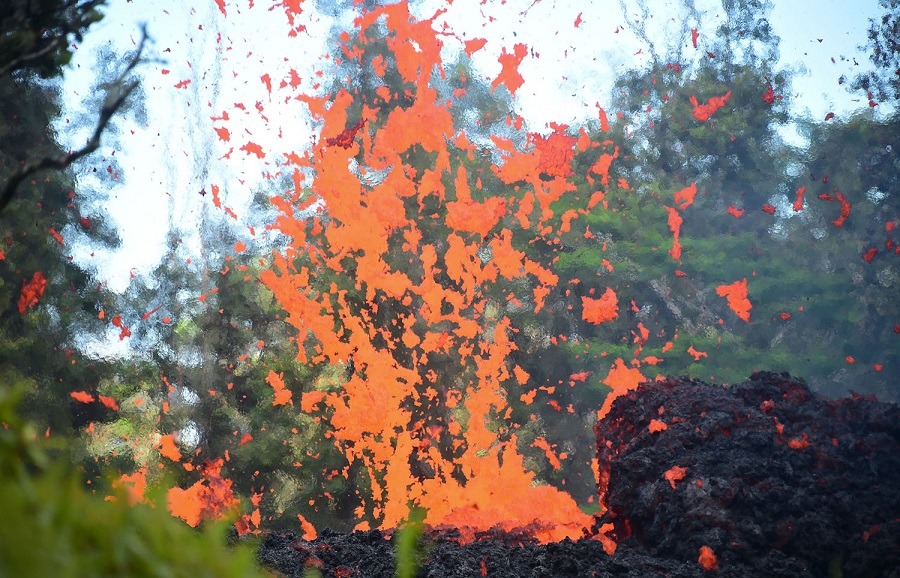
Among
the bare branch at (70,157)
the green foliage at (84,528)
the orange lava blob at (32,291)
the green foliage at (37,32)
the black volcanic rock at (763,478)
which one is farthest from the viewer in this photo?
the orange lava blob at (32,291)

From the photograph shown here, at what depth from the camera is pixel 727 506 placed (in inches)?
228

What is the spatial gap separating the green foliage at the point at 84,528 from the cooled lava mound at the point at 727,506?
4156mm

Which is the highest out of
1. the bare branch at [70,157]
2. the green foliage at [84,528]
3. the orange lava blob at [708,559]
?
the bare branch at [70,157]

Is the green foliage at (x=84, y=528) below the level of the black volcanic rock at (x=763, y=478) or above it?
below

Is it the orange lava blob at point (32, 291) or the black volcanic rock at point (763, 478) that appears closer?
the black volcanic rock at point (763, 478)

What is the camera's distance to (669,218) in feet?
61.5

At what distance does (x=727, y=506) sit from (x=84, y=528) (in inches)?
221

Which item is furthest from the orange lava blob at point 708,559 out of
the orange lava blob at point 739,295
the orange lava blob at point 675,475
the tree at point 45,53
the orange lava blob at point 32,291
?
Result: the orange lava blob at point 739,295

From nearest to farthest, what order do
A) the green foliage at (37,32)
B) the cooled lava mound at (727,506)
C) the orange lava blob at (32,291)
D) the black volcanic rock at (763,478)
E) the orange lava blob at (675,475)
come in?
the green foliage at (37,32)
the cooled lava mound at (727,506)
the black volcanic rock at (763,478)
the orange lava blob at (675,475)
the orange lava blob at (32,291)

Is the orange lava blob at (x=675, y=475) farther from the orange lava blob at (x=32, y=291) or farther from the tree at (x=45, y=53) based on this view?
the orange lava blob at (x=32, y=291)

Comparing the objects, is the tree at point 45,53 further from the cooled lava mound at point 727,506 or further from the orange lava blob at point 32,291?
the orange lava blob at point 32,291

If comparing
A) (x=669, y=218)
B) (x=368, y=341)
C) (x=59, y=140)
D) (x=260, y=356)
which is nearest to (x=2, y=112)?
(x=59, y=140)

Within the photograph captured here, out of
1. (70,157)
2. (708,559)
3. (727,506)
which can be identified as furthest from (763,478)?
(70,157)

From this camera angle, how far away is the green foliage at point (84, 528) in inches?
39.5
